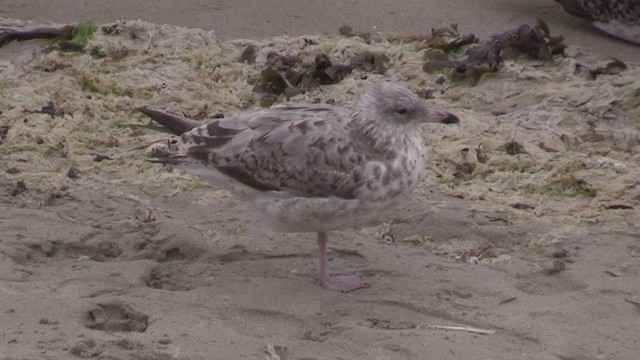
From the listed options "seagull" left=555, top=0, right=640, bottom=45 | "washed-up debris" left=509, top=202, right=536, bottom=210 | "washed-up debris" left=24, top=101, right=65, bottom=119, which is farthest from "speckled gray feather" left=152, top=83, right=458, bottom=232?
"seagull" left=555, top=0, right=640, bottom=45

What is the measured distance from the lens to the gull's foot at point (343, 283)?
229 inches

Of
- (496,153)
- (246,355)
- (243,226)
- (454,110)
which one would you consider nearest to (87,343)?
(246,355)

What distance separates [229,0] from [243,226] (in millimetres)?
3841

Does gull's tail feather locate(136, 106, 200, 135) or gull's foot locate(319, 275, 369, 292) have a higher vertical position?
gull's tail feather locate(136, 106, 200, 135)

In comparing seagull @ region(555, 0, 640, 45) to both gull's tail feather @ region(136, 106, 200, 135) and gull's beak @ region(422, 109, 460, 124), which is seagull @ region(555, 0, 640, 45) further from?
gull's tail feather @ region(136, 106, 200, 135)

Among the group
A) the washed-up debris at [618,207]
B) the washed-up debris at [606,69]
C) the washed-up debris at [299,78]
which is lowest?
the washed-up debris at [618,207]

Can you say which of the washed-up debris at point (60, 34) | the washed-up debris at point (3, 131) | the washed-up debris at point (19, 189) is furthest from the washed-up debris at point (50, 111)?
A: the washed-up debris at point (60, 34)

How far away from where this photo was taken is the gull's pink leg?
5.84 m

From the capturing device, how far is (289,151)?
5.95m

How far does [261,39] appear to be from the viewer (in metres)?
9.35

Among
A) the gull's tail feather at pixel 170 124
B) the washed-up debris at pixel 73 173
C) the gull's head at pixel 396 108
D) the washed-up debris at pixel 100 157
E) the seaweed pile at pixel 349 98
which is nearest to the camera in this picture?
the gull's head at pixel 396 108

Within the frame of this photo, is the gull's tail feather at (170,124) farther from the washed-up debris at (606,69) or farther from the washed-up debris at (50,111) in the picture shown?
the washed-up debris at (606,69)

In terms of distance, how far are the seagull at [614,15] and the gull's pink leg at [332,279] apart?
443cm

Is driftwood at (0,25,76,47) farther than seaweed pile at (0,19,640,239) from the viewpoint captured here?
Yes
